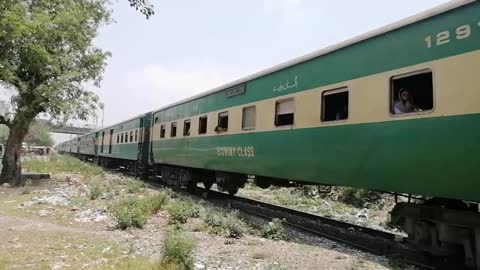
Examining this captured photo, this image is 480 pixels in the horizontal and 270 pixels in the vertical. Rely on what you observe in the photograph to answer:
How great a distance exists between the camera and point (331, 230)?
372 inches

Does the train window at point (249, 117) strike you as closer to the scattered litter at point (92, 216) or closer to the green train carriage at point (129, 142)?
the scattered litter at point (92, 216)

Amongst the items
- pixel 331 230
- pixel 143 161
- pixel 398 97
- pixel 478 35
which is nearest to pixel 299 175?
pixel 331 230

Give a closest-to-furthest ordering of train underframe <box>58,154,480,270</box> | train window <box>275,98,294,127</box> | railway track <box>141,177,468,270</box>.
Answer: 1. train underframe <box>58,154,480,270</box>
2. railway track <box>141,177,468,270</box>
3. train window <box>275,98,294,127</box>

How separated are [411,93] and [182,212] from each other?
5298 millimetres

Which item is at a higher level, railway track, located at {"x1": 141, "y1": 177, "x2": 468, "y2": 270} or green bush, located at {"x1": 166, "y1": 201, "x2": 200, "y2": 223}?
green bush, located at {"x1": 166, "y1": 201, "x2": 200, "y2": 223}

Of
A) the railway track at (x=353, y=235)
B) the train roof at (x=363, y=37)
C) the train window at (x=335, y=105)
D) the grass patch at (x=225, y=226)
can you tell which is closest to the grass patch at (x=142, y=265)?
the grass patch at (x=225, y=226)

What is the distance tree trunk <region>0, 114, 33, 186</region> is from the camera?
18984mm

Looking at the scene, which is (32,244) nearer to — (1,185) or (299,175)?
(299,175)

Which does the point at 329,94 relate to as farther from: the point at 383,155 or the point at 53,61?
the point at 53,61

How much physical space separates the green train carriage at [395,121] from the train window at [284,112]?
2 centimetres

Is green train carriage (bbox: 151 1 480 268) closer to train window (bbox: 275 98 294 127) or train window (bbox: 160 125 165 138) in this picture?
train window (bbox: 275 98 294 127)

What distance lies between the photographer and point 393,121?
6340mm

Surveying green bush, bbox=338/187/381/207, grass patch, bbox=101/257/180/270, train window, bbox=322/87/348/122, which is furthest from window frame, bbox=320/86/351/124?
green bush, bbox=338/187/381/207

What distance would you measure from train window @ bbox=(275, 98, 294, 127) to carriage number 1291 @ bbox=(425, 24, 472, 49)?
3.41 m
